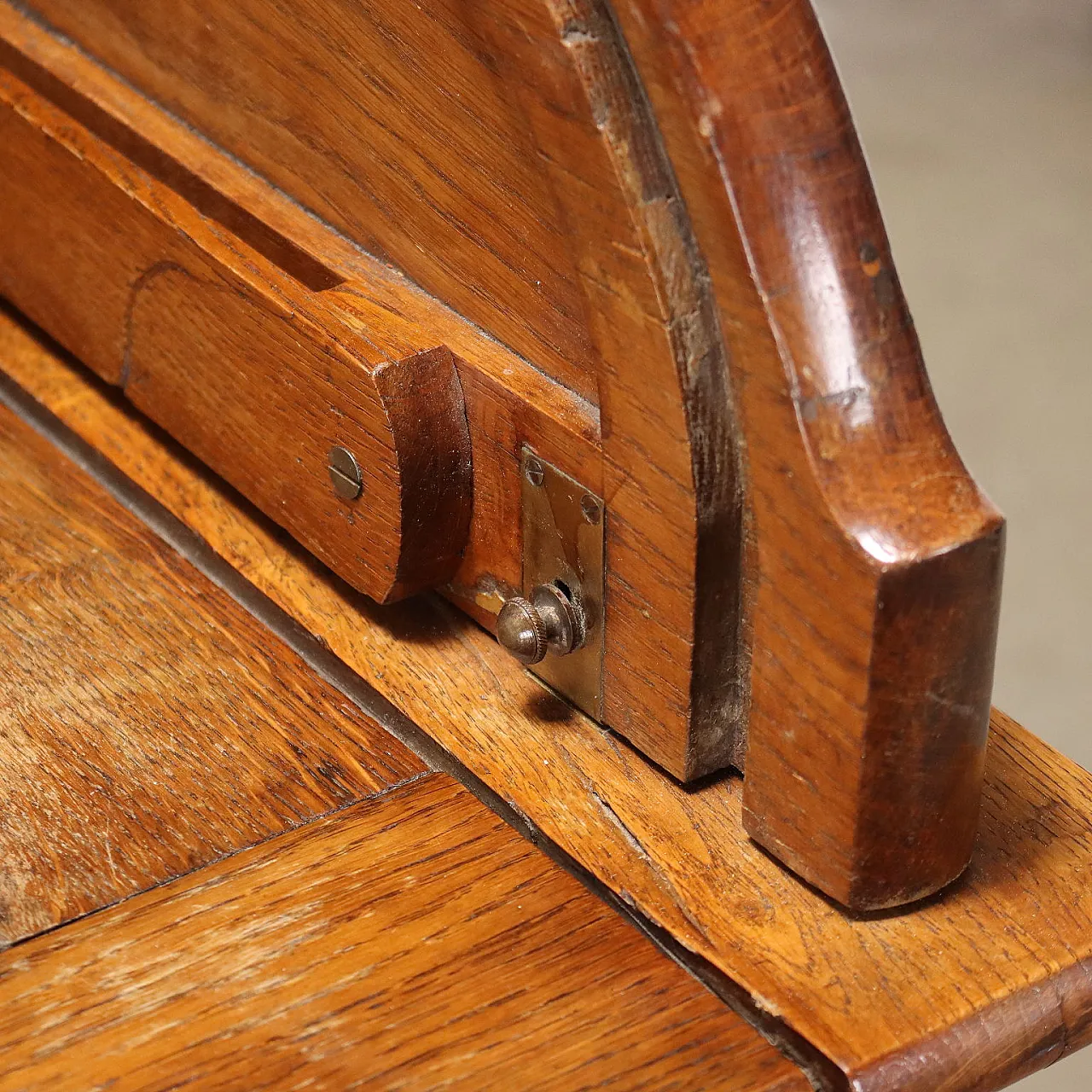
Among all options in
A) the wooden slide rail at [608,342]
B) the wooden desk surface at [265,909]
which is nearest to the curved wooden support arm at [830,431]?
the wooden slide rail at [608,342]

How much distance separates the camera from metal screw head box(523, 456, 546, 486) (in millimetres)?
672

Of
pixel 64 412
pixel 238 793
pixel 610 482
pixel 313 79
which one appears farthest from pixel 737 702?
pixel 64 412

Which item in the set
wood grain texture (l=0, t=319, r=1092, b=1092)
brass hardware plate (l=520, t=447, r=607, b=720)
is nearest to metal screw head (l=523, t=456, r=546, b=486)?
brass hardware plate (l=520, t=447, r=607, b=720)

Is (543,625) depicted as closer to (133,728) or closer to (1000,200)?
Answer: (133,728)

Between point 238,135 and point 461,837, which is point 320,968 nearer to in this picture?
point 461,837

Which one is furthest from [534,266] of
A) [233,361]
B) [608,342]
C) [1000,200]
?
[1000,200]

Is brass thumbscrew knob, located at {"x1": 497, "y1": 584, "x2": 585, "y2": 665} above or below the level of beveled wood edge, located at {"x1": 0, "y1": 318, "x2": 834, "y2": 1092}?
above

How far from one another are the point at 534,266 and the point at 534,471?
81mm

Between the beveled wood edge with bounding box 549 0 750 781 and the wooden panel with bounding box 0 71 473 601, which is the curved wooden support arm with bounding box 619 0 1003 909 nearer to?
the beveled wood edge with bounding box 549 0 750 781

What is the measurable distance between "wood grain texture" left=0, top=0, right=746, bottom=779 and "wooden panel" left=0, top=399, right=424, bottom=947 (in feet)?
0.32

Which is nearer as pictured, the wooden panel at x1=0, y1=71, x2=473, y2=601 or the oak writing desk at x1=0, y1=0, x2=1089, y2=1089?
the oak writing desk at x1=0, y1=0, x2=1089, y2=1089

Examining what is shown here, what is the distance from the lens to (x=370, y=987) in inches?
23.0

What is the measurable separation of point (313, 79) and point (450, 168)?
0.10 metres

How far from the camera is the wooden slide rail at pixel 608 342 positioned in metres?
0.53
